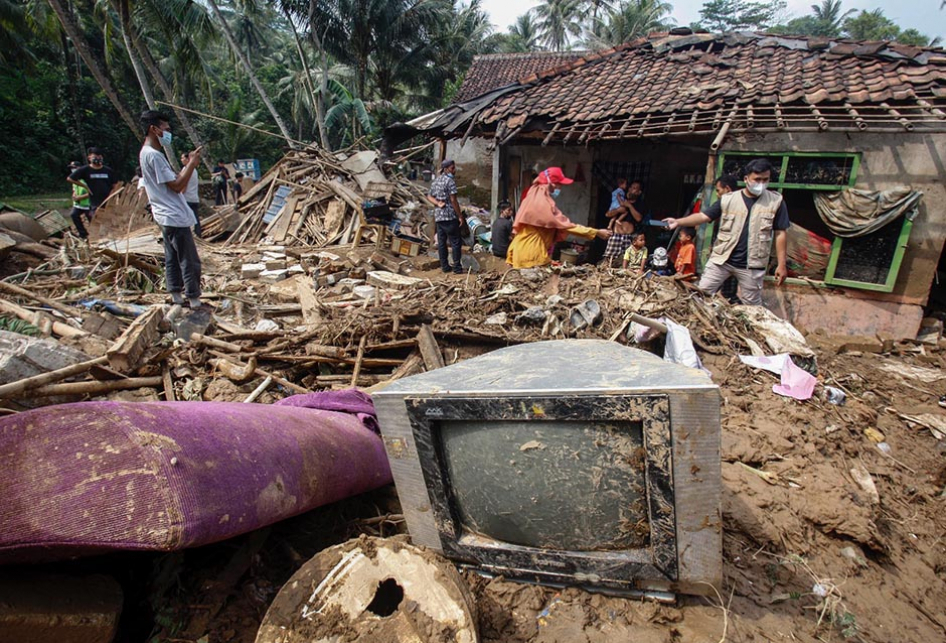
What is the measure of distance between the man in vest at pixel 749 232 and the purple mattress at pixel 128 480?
5.18 metres

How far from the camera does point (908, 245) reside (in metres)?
5.89

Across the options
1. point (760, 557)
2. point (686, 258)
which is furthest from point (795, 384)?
point (686, 258)

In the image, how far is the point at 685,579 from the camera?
157cm

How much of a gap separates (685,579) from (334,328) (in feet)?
11.8

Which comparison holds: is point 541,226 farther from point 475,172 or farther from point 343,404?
point 475,172

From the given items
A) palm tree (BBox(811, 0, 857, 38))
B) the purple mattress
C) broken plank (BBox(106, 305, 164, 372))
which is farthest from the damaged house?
palm tree (BBox(811, 0, 857, 38))

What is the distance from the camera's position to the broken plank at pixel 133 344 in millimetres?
3443

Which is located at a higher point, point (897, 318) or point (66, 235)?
point (66, 235)

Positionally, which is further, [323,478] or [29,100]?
[29,100]

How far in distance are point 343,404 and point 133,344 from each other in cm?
202

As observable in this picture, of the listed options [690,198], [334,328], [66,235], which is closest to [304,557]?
[334,328]

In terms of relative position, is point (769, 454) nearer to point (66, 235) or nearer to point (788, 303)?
point (788, 303)

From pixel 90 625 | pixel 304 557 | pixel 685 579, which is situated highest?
pixel 90 625

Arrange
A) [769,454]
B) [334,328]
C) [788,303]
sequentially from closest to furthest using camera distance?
1. [769,454]
2. [334,328]
3. [788,303]
